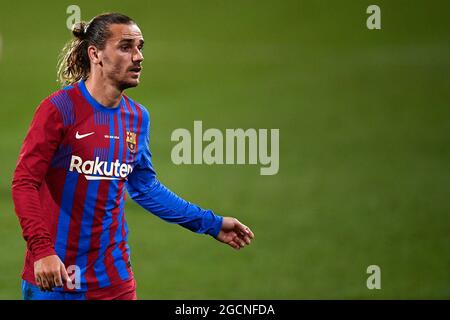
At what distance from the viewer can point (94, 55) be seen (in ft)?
17.4

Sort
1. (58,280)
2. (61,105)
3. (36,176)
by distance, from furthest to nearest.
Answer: (61,105), (36,176), (58,280)

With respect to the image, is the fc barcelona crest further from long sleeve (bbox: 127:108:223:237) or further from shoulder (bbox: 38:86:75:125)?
shoulder (bbox: 38:86:75:125)

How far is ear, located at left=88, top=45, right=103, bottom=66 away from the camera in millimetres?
5246

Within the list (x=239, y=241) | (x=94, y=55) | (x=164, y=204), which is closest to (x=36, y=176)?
(x=94, y=55)

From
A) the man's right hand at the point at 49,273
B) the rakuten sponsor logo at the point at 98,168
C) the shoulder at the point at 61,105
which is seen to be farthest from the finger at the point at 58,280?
the shoulder at the point at 61,105

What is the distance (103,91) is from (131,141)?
28 cm

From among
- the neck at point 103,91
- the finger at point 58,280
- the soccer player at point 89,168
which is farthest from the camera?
the neck at point 103,91

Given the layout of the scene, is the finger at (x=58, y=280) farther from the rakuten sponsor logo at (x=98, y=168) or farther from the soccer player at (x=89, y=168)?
the rakuten sponsor logo at (x=98, y=168)

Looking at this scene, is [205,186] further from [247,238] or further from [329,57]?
[329,57]

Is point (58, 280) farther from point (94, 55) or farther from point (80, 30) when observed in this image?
point (80, 30)

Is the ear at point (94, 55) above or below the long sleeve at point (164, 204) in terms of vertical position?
above

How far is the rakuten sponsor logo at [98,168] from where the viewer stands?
501 cm

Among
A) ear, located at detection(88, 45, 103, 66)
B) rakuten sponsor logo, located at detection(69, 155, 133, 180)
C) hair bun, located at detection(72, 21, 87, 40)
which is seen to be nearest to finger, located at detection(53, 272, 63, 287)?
rakuten sponsor logo, located at detection(69, 155, 133, 180)
